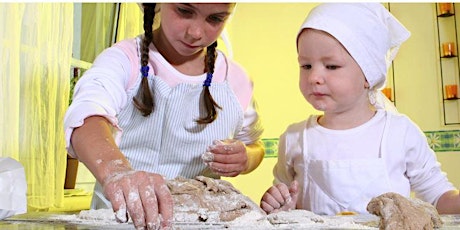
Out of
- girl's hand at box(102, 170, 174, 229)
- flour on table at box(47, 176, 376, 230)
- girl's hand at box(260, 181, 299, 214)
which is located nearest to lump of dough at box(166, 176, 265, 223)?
flour on table at box(47, 176, 376, 230)

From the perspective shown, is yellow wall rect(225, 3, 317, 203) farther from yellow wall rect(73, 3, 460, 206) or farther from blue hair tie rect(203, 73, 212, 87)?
blue hair tie rect(203, 73, 212, 87)

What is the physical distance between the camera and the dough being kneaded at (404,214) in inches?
27.7

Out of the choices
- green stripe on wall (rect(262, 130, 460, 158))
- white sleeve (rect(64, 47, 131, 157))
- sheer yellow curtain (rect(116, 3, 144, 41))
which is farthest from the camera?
→ green stripe on wall (rect(262, 130, 460, 158))

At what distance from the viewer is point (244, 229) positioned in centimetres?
67

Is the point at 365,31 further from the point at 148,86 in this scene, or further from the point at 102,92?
the point at 102,92

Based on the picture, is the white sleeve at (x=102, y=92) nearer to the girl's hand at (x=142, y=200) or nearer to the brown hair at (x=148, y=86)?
the brown hair at (x=148, y=86)

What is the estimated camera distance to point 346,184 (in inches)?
46.0

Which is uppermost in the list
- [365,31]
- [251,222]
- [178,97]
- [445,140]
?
[365,31]

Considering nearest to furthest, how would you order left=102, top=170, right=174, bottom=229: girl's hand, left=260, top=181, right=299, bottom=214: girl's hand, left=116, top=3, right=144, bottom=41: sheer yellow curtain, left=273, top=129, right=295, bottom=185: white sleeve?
left=102, top=170, right=174, bottom=229: girl's hand
left=260, top=181, right=299, bottom=214: girl's hand
left=273, top=129, right=295, bottom=185: white sleeve
left=116, top=3, right=144, bottom=41: sheer yellow curtain

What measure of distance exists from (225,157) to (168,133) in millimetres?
206

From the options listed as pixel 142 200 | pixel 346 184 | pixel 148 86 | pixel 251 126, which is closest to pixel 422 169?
pixel 346 184

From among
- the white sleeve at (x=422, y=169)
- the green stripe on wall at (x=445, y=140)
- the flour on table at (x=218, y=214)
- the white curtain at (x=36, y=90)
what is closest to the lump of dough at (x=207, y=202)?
the flour on table at (x=218, y=214)

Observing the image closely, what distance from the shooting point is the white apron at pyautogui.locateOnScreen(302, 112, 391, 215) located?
3.80 feet

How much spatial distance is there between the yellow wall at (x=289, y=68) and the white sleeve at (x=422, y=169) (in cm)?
267
